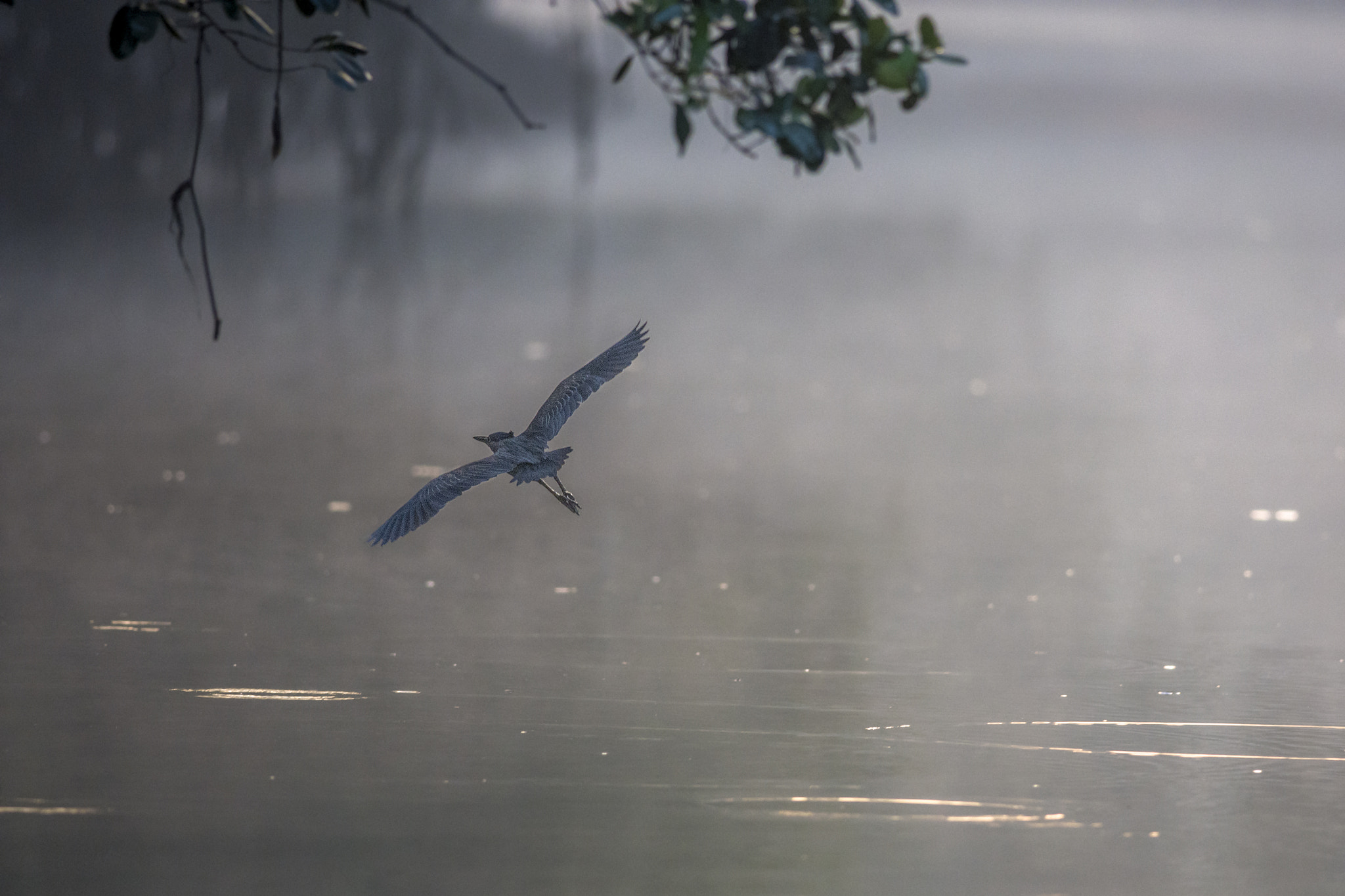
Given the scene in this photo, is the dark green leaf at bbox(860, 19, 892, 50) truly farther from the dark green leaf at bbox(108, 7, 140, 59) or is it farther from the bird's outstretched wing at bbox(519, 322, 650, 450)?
the dark green leaf at bbox(108, 7, 140, 59)

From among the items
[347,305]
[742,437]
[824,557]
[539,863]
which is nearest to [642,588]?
[824,557]

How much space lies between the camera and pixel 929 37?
421cm

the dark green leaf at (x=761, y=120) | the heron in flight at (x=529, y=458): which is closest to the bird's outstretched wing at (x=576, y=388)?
the heron in flight at (x=529, y=458)

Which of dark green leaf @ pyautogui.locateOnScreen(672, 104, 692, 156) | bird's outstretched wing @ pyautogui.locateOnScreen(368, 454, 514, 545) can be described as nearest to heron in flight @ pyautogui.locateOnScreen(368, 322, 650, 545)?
bird's outstretched wing @ pyautogui.locateOnScreen(368, 454, 514, 545)

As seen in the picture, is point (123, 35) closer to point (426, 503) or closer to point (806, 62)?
point (426, 503)

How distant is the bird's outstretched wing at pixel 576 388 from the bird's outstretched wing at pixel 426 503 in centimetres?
30

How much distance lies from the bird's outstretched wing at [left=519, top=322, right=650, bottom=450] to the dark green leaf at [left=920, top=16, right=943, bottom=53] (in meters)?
1.43

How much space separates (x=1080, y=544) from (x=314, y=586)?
3758mm

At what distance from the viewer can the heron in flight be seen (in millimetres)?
4746

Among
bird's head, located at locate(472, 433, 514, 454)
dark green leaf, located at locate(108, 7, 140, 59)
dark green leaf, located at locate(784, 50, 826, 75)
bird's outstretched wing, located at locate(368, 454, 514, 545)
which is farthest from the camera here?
bird's head, located at locate(472, 433, 514, 454)

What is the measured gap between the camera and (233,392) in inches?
513

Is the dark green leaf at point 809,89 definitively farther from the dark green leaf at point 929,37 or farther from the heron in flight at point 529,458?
the heron in flight at point 529,458

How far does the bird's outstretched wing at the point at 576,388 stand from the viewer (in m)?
5.27

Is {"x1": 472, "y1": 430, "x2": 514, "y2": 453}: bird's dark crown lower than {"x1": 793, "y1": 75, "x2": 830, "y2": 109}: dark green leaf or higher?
lower
